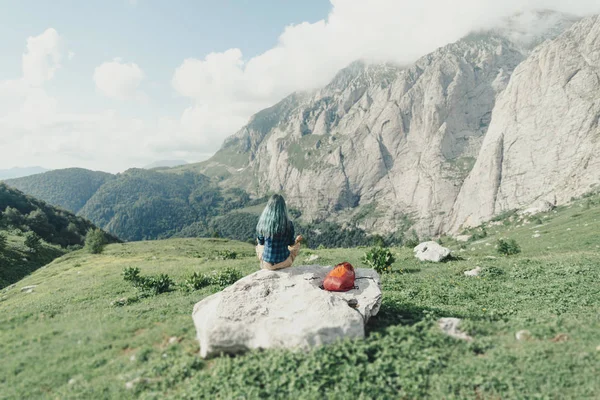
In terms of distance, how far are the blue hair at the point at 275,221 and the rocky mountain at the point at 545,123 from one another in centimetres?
15815

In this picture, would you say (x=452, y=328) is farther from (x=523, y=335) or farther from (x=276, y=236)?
(x=276, y=236)

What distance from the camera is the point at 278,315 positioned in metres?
11.5

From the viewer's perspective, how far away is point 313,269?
15.2 metres

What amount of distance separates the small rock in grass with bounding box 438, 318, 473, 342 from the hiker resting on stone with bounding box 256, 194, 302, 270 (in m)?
6.35

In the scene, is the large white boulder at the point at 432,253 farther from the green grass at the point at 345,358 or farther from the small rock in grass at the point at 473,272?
the green grass at the point at 345,358

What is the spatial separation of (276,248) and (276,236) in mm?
647

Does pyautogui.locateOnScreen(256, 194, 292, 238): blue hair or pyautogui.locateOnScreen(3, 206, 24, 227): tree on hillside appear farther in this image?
pyautogui.locateOnScreen(3, 206, 24, 227): tree on hillside

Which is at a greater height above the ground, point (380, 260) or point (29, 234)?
point (29, 234)

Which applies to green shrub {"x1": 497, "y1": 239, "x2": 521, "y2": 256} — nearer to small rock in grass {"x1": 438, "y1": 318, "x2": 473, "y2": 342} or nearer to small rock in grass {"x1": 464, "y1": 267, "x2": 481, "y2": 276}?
small rock in grass {"x1": 464, "y1": 267, "x2": 481, "y2": 276}

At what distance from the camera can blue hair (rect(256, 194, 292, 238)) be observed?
45.5ft

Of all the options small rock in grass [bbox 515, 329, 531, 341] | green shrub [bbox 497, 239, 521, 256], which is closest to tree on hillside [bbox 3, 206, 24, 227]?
green shrub [bbox 497, 239, 521, 256]

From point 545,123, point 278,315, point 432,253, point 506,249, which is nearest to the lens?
point 278,315

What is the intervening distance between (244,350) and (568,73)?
742 ft

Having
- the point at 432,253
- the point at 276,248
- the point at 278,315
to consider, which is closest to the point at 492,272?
the point at 432,253
